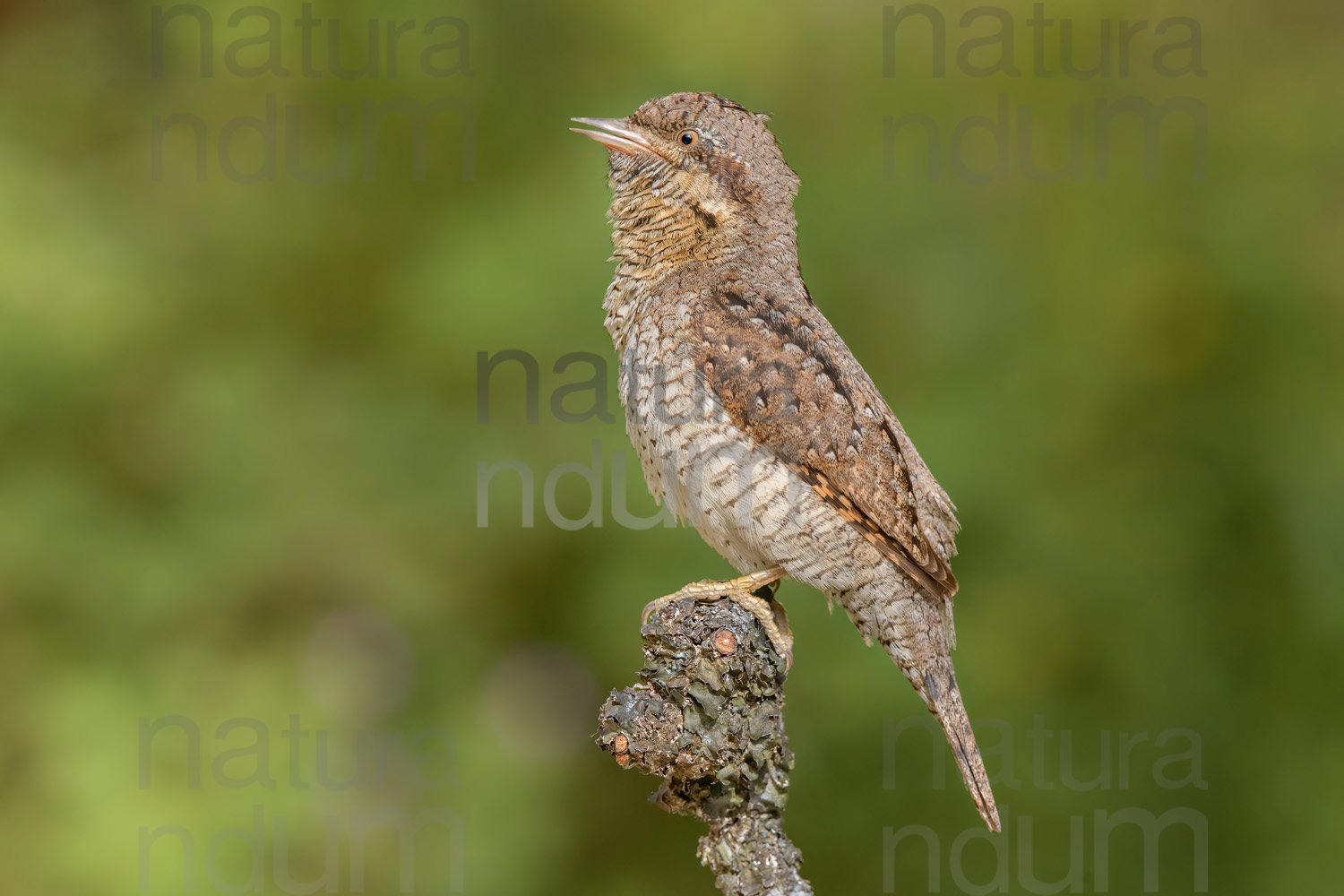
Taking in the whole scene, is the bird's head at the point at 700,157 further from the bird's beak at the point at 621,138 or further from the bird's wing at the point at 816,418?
the bird's wing at the point at 816,418

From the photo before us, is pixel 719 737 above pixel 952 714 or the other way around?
above

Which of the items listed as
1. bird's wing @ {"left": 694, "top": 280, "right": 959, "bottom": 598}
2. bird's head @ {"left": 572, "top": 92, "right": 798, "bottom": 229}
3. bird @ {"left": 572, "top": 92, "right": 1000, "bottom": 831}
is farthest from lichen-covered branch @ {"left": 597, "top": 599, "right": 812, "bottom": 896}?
bird's head @ {"left": 572, "top": 92, "right": 798, "bottom": 229}

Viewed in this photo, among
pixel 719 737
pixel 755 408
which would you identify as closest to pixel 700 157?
pixel 755 408

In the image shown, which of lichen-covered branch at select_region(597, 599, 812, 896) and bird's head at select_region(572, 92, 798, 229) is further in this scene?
bird's head at select_region(572, 92, 798, 229)

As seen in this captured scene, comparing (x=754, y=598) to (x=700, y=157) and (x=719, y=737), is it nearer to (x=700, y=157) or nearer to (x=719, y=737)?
(x=719, y=737)

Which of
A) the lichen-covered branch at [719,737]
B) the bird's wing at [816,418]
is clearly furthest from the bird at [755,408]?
the lichen-covered branch at [719,737]

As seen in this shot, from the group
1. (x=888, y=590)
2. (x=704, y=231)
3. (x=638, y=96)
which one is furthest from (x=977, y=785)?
(x=638, y=96)

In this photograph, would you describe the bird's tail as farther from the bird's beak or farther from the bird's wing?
the bird's beak
